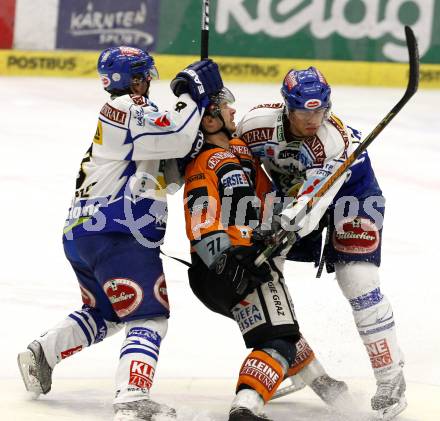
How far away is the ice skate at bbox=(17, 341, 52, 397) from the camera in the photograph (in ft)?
14.1

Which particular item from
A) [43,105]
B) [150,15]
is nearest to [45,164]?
[43,105]

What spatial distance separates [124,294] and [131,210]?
0.97ft

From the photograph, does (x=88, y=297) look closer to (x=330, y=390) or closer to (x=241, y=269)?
(x=241, y=269)

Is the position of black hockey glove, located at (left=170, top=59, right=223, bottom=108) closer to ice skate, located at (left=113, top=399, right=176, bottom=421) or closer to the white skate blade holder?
ice skate, located at (left=113, top=399, right=176, bottom=421)

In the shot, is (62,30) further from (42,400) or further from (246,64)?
Answer: (42,400)

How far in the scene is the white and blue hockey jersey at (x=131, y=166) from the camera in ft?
13.3

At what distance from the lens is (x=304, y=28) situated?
11359 millimetres

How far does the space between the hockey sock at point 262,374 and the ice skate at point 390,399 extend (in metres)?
0.50

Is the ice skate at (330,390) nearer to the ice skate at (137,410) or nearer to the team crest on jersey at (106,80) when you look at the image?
the ice skate at (137,410)

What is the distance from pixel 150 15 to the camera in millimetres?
11109

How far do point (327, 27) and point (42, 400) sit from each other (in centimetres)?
761

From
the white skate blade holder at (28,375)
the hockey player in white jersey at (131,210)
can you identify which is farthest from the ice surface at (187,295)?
the hockey player in white jersey at (131,210)

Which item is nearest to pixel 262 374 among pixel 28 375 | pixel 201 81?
pixel 28 375

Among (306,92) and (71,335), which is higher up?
(306,92)
